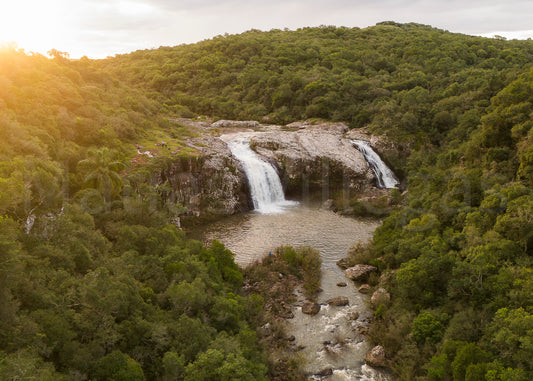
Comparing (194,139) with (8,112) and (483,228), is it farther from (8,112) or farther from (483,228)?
(483,228)

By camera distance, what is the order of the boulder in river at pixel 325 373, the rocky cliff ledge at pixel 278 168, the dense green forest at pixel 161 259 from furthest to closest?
the rocky cliff ledge at pixel 278 168 → the boulder in river at pixel 325 373 → the dense green forest at pixel 161 259

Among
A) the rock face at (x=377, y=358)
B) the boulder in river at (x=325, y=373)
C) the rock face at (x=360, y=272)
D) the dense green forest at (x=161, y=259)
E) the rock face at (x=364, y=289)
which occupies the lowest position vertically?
the boulder in river at (x=325, y=373)

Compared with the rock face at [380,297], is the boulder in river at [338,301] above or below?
below

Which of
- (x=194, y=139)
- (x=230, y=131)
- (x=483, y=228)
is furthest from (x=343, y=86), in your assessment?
(x=483, y=228)

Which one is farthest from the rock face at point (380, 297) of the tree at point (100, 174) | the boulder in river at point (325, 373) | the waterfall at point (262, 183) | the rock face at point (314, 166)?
the rock face at point (314, 166)

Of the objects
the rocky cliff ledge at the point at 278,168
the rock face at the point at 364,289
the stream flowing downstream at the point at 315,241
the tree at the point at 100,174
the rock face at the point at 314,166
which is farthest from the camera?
the rock face at the point at 314,166

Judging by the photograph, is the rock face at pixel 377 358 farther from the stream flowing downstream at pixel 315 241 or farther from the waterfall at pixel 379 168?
the waterfall at pixel 379 168

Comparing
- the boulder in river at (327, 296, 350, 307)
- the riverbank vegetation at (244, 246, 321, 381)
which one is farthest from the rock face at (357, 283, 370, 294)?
the riverbank vegetation at (244, 246, 321, 381)
